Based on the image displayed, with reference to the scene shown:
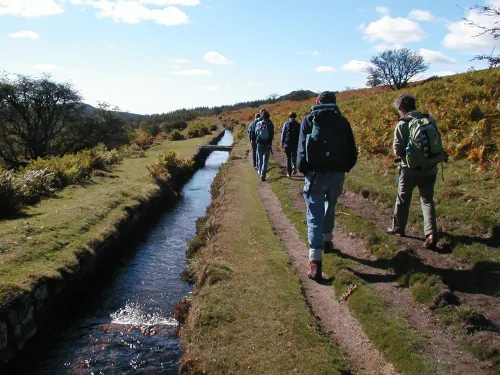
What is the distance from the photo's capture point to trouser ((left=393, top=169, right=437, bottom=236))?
7103 mm

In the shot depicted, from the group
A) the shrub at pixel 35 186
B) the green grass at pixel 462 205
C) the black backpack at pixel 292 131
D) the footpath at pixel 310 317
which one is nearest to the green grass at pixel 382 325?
the footpath at pixel 310 317

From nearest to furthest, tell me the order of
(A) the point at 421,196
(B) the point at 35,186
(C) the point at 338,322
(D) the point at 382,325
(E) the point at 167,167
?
(D) the point at 382,325 → (C) the point at 338,322 → (A) the point at 421,196 → (B) the point at 35,186 → (E) the point at 167,167

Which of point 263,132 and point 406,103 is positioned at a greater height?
point 406,103

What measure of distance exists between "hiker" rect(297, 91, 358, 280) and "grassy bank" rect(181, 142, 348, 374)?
1.09 m

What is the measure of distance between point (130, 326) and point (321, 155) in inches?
202

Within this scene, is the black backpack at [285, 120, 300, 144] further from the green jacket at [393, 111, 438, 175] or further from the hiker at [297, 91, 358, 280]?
the hiker at [297, 91, 358, 280]

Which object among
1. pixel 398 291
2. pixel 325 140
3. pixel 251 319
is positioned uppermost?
pixel 325 140

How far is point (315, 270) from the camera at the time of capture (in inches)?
274

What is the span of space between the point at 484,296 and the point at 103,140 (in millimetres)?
41554

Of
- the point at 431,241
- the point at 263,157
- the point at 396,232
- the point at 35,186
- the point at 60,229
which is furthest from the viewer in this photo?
the point at 263,157

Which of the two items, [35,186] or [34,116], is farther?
[34,116]

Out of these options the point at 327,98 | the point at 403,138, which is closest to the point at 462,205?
the point at 403,138

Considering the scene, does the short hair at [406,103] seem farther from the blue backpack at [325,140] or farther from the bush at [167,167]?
the bush at [167,167]

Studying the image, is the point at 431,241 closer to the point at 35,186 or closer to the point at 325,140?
the point at 325,140
